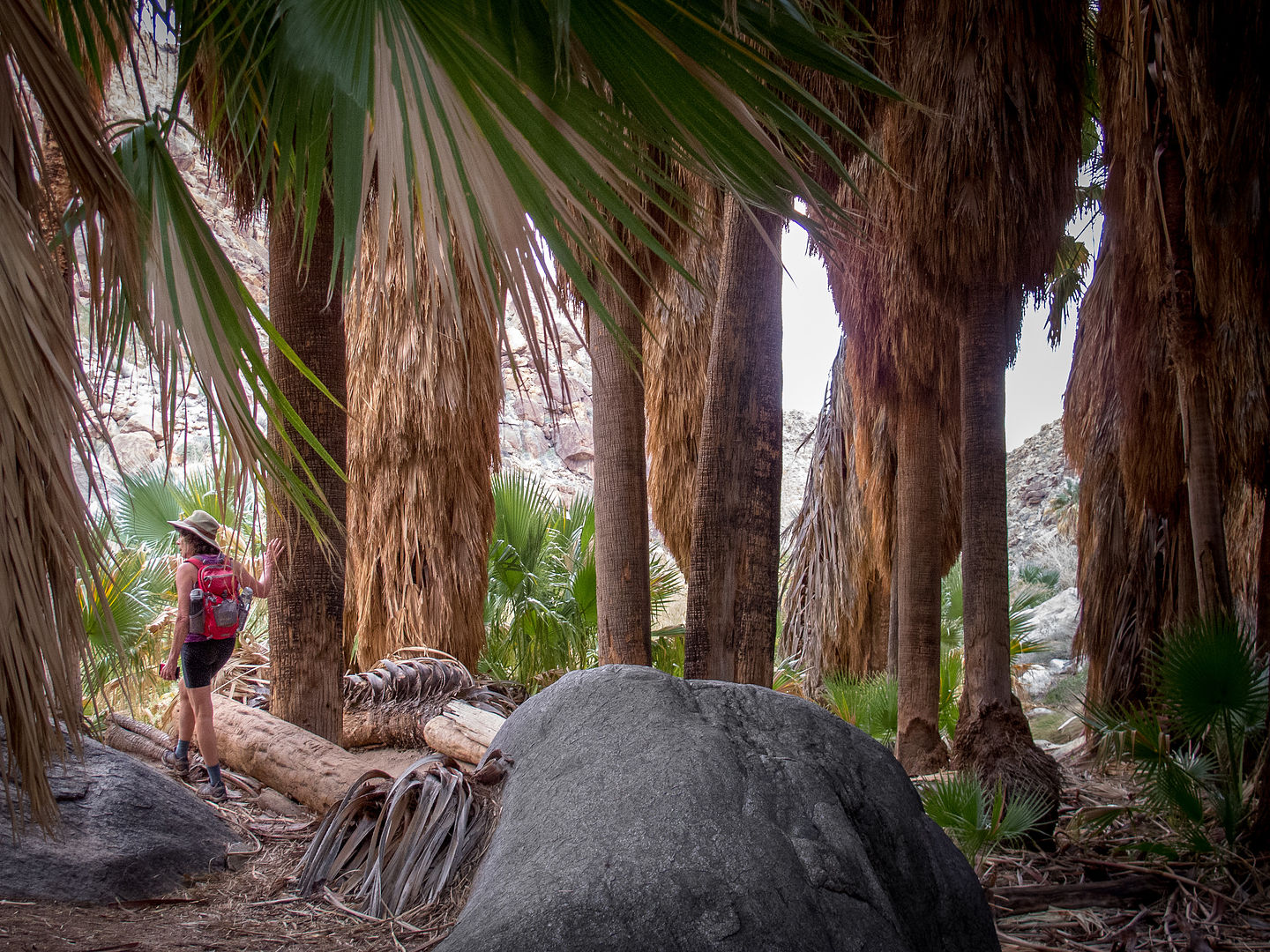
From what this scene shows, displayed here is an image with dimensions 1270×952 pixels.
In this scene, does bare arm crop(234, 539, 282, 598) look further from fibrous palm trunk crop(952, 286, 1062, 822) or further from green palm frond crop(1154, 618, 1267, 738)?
green palm frond crop(1154, 618, 1267, 738)

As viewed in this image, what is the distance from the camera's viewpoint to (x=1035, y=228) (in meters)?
5.11

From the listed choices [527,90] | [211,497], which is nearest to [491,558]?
[211,497]

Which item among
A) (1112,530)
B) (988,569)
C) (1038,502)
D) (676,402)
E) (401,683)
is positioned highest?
(1038,502)

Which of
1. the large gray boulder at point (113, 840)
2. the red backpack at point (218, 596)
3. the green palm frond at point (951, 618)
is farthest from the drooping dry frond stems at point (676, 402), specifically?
the green palm frond at point (951, 618)

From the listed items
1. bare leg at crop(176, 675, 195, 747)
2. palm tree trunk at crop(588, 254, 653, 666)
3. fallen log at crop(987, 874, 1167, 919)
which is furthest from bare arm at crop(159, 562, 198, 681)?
fallen log at crop(987, 874, 1167, 919)

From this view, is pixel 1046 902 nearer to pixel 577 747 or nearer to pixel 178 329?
pixel 577 747

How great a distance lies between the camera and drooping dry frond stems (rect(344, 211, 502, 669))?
7.86 m

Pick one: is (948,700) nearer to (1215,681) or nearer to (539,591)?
(1215,681)

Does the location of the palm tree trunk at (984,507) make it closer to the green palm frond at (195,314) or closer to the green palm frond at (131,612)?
the green palm frond at (195,314)

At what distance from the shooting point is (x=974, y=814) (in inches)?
150

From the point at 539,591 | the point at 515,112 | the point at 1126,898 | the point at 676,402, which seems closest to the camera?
the point at 515,112

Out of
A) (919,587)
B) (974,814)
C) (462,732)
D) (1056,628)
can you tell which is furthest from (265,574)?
(1056,628)

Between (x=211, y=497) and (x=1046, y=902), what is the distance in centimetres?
1096

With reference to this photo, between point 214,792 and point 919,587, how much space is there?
5.05 metres
